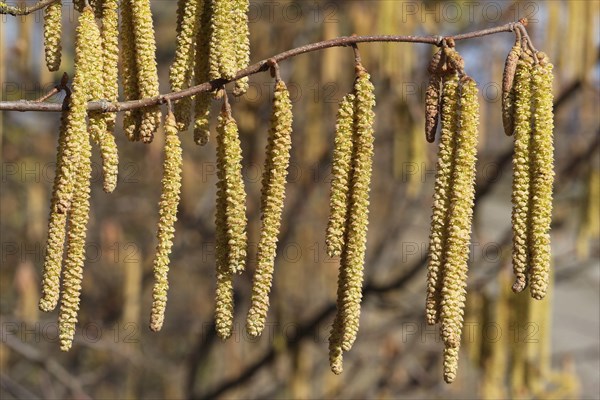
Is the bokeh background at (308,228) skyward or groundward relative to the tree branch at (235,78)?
groundward

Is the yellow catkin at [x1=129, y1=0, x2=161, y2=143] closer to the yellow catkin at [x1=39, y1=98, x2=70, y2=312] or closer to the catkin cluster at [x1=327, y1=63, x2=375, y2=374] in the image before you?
the yellow catkin at [x1=39, y1=98, x2=70, y2=312]

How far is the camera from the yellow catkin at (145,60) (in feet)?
3.84

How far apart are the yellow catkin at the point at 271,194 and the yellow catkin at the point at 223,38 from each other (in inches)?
2.8

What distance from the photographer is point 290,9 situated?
4.18m

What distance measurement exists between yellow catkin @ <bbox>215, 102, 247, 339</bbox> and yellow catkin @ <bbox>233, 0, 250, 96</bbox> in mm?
45

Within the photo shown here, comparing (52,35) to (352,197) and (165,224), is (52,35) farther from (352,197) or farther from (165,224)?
(352,197)

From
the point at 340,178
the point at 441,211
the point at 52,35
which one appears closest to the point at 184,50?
the point at 52,35

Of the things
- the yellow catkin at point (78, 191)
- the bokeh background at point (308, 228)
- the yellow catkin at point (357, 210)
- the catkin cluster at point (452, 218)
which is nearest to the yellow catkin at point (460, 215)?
the catkin cluster at point (452, 218)

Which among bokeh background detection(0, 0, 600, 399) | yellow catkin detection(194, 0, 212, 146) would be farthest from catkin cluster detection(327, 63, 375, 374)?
bokeh background detection(0, 0, 600, 399)

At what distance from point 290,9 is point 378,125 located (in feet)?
3.30

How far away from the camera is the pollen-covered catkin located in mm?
1149

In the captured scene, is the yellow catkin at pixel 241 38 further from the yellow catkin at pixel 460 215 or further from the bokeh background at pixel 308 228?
the bokeh background at pixel 308 228

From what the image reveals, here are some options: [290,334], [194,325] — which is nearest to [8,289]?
[194,325]

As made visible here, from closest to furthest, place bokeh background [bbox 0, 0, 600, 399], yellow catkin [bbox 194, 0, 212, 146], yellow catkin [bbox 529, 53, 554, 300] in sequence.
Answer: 1. yellow catkin [bbox 529, 53, 554, 300]
2. yellow catkin [bbox 194, 0, 212, 146]
3. bokeh background [bbox 0, 0, 600, 399]
